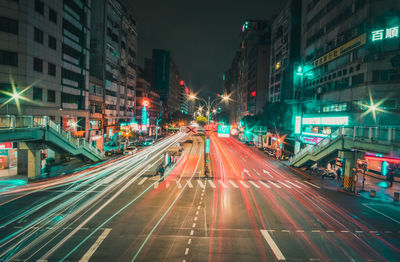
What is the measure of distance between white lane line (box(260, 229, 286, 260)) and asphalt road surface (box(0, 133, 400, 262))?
52 mm

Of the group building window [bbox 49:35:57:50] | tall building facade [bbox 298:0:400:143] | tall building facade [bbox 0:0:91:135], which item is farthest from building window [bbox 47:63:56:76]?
tall building facade [bbox 298:0:400:143]

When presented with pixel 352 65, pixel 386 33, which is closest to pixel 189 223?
pixel 386 33

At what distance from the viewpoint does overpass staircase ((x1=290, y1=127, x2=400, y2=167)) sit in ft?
54.8

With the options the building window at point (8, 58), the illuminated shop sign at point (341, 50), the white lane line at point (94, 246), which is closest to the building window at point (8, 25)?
the building window at point (8, 58)

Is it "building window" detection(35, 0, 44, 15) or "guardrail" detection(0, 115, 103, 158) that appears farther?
"building window" detection(35, 0, 44, 15)

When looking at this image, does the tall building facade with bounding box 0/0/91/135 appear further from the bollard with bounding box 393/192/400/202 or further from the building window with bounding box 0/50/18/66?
the bollard with bounding box 393/192/400/202

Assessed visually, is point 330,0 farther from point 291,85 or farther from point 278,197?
point 278,197

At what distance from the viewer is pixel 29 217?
13961 mm

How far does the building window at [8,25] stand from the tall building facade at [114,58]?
25123 mm

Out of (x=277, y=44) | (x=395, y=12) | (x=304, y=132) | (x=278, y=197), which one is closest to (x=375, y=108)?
(x=395, y=12)

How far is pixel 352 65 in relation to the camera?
31.9 m

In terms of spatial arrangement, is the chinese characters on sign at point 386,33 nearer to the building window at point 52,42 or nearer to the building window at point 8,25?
the building window at point 52,42

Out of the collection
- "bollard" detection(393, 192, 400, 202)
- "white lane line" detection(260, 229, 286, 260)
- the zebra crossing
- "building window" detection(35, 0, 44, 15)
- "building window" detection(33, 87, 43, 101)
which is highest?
"building window" detection(35, 0, 44, 15)

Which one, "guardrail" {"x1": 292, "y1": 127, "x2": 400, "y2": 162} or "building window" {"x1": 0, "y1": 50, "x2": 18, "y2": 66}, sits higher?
"building window" {"x1": 0, "y1": 50, "x2": 18, "y2": 66}
